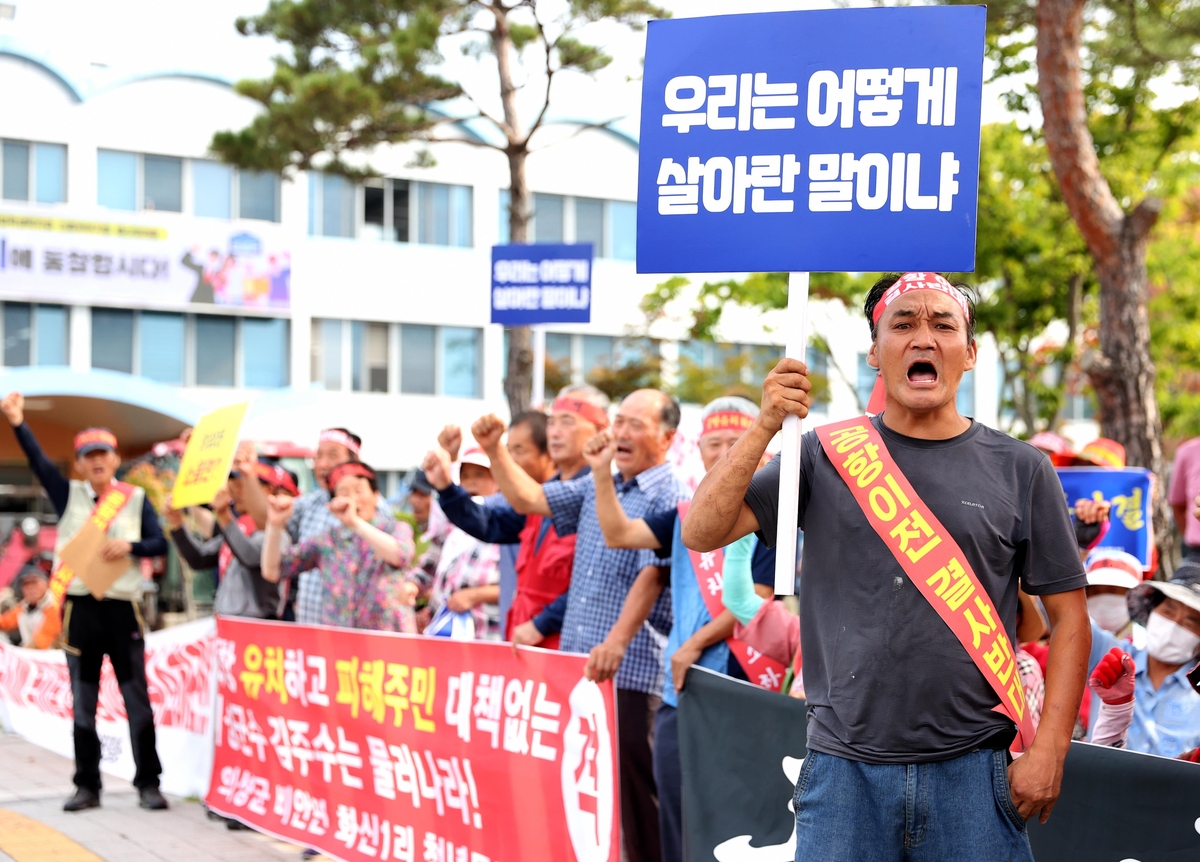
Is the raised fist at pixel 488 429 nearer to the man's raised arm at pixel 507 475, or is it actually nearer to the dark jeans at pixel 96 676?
the man's raised arm at pixel 507 475

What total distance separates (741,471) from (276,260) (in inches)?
1099

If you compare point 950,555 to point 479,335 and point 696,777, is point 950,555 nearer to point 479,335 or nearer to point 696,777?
point 696,777

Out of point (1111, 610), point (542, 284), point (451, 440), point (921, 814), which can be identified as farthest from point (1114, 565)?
point (542, 284)

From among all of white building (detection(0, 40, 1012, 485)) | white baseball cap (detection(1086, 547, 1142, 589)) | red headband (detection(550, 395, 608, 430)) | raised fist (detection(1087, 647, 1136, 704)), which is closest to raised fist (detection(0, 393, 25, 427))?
red headband (detection(550, 395, 608, 430))

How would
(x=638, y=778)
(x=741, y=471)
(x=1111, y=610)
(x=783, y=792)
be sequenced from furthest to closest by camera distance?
(x=1111, y=610)
(x=638, y=778)
(x=783, y=792)
(x=741, y=471)

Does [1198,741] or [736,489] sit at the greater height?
[736,489]

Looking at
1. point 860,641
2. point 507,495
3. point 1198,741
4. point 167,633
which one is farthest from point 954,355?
point 167,633

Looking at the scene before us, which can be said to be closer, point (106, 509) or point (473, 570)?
point (473, 570)

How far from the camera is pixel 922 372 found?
9.95ft

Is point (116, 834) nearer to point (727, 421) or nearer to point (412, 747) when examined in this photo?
point (412, 747)

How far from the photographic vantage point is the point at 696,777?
4461 millimetres

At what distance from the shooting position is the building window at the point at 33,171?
29188mm

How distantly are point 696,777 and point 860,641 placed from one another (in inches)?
65.4

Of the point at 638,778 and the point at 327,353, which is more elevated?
the point at 327,353
